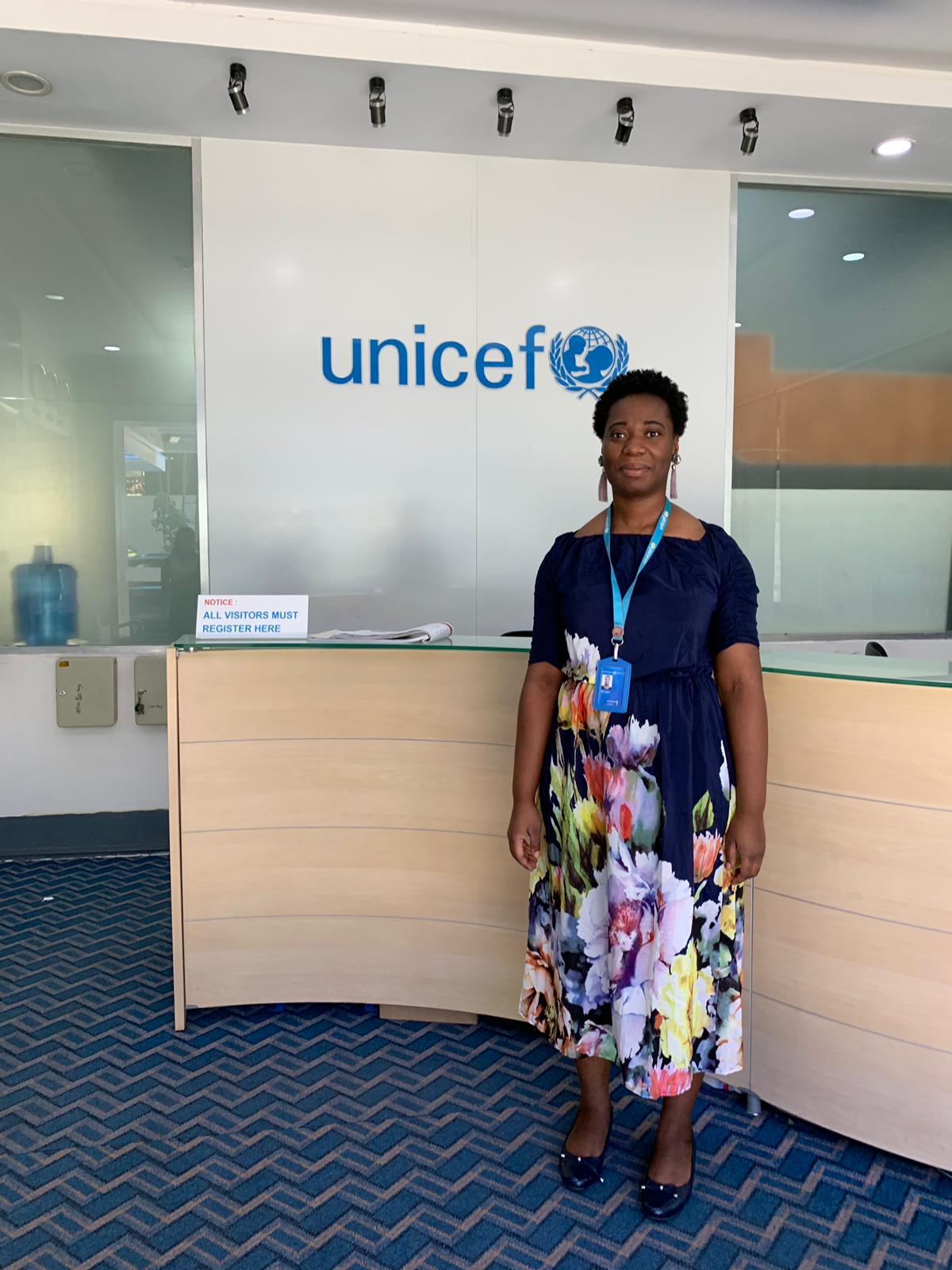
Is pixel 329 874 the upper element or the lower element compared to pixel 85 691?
lower

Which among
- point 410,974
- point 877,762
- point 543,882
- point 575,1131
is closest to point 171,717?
point 410,974

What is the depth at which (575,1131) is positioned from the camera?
7.57 feet

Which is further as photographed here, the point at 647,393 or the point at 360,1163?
the point at 360,1163

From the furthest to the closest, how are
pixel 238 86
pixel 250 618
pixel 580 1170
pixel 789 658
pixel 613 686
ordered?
pixel 238 86 → pixel 250 618 → pixel 789 658 → pixel 580 1170 → pixel 613 686

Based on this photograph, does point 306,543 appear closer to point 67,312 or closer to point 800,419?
point 67,312

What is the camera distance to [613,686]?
2.05 m

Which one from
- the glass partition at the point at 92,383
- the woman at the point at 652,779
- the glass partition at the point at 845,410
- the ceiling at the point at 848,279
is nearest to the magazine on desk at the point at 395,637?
the woman at the point at 652,779

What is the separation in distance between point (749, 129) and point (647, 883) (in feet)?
11.4

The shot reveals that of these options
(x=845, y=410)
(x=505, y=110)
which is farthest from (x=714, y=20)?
(x=845, y=410)

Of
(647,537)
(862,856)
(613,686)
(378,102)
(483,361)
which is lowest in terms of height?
(862,856)

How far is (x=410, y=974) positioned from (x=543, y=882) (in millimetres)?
922

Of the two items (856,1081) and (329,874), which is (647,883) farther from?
(329,874)

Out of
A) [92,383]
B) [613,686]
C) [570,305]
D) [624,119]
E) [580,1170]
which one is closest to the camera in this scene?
[613,686]

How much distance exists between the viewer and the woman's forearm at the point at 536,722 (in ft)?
7.39
